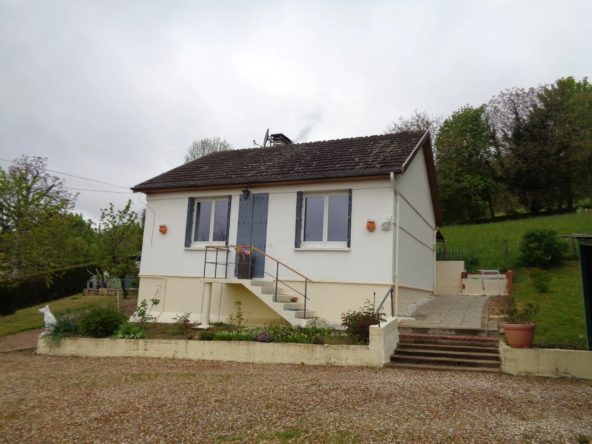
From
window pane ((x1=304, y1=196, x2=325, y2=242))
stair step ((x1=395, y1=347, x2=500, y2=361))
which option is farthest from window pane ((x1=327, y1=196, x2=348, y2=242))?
stair step ((x1=395, y1=347, x2=500, y2=361))

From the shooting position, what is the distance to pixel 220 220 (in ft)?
44.6

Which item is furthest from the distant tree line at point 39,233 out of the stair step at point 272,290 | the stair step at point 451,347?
the stair step at point 451,347

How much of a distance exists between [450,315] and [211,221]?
752 centimetres

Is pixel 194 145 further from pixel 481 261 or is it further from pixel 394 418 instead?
pixel 394 418

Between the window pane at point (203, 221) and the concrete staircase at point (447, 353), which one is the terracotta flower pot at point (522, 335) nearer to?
the concrete staircase at point (447, 353)

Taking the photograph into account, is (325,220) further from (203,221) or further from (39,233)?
(39,233)

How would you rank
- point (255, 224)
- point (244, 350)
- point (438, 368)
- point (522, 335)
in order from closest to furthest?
point (522, 335) → point (438, 368) → point (244, 350) → point (255, 224)

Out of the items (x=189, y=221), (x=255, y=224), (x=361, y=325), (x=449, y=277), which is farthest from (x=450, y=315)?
(x=449, y=277)

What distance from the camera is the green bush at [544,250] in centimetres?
1980

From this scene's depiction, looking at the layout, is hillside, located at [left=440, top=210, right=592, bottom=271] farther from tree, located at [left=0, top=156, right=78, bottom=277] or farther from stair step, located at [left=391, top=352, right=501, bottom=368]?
tree, located at [left=0, top=156, right=78, bottom=277]

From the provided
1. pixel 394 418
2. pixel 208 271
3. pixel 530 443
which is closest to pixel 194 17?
pixel 208 271

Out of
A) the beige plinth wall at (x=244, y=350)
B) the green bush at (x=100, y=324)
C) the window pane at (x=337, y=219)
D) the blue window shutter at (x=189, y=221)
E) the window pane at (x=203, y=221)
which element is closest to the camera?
the beige plinth wall at (x=244, y=350)

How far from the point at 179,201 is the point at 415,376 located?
9471 mm

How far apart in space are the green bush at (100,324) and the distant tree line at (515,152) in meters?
34.7
